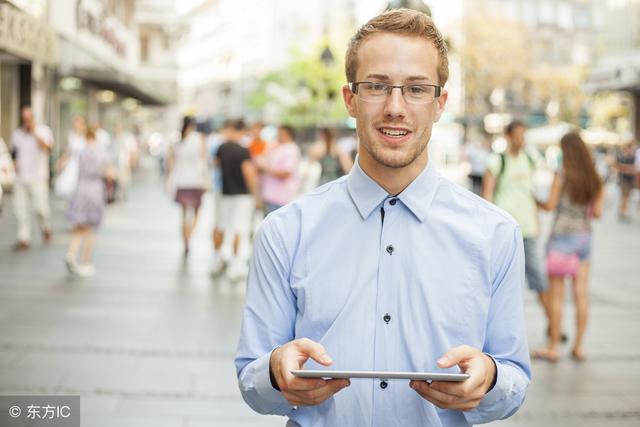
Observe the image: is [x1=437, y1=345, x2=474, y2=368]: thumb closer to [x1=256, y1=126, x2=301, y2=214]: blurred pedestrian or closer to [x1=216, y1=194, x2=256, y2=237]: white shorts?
[x1=216, y1=194, x2=256, y2=237]: white shorts

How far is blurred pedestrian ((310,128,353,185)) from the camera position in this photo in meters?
13.7

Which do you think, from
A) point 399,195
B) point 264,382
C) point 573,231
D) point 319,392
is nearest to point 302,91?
point 573,231

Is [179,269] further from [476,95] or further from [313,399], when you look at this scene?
[476,95]

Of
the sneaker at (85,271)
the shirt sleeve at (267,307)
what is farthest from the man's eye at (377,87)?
the sneaker at (85,271)

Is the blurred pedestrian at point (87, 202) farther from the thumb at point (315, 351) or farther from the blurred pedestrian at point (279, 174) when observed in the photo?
the thumb at point (315, 351)

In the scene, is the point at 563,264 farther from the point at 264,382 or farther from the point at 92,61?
the point at 92,61

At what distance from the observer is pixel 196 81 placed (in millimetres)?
151500

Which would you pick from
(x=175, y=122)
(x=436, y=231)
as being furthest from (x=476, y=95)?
(x=436, y=231)

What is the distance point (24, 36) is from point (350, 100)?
5434 millimetres

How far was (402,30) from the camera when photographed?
224cm

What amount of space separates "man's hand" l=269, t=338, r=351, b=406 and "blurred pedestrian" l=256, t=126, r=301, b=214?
407 inches

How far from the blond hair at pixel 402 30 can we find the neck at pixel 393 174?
20cm

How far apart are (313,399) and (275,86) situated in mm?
81869

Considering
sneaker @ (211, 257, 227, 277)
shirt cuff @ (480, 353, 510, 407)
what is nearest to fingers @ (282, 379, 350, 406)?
shirt cuff @ (480, 353, 510, 407)
